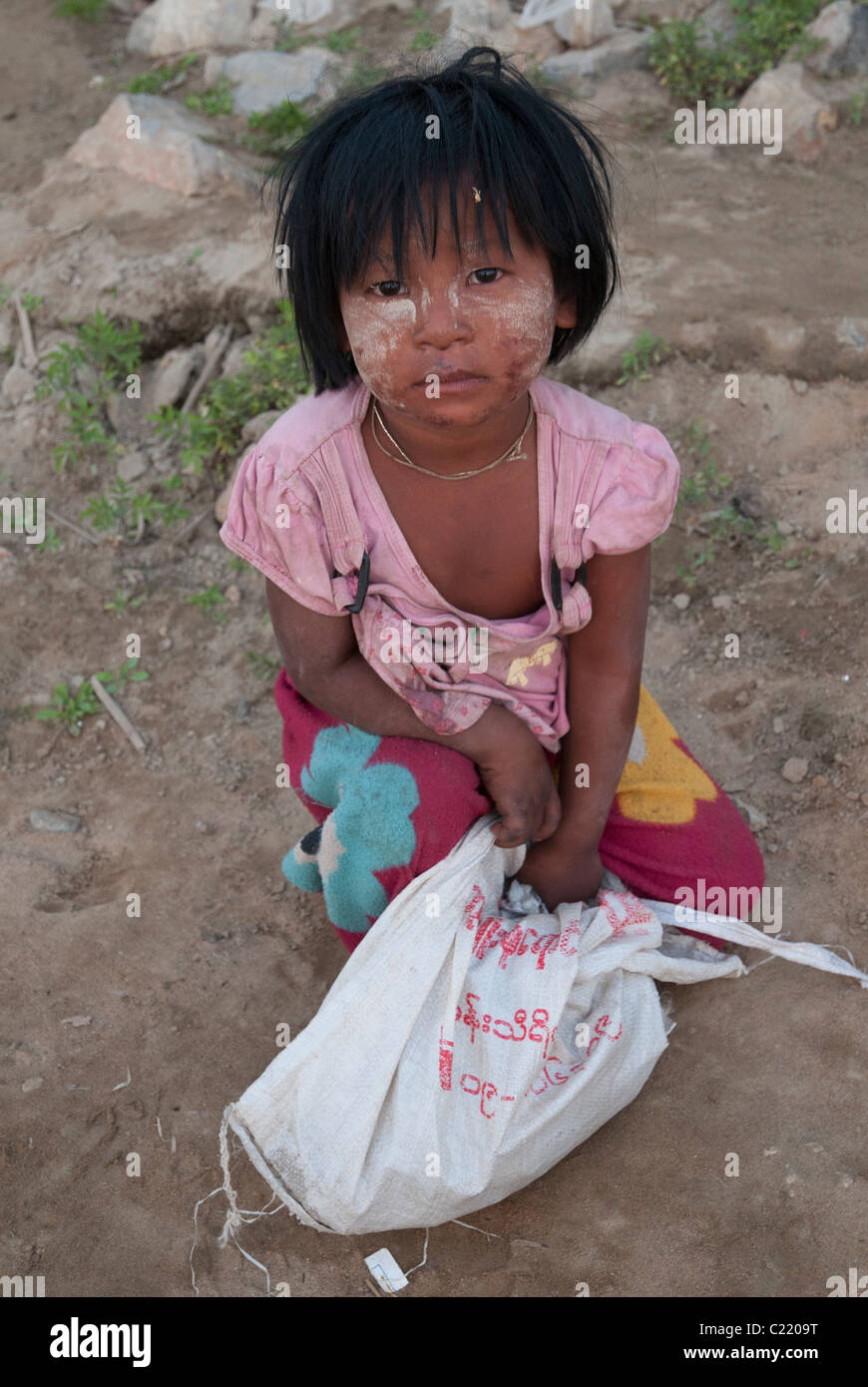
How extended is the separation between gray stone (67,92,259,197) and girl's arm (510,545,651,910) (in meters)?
2.60

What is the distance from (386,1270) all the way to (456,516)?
1124 millimetres

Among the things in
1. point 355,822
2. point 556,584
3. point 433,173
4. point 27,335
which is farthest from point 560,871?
point 27,335

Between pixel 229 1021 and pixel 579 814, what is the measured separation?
0.74 metres

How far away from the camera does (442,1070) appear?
1729 millimetres

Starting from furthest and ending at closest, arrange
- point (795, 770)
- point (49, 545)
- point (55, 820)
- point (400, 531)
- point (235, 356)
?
point (235, 356) → point (49, 545) → point (55, 820) → point (795, 770) → point (400, 531)

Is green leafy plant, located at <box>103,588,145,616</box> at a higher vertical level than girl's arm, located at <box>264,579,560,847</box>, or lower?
lower

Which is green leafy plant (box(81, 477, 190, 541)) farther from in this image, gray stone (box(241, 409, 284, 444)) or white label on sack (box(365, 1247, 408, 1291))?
white label on sack (box(365, 1247, 408, 1291))

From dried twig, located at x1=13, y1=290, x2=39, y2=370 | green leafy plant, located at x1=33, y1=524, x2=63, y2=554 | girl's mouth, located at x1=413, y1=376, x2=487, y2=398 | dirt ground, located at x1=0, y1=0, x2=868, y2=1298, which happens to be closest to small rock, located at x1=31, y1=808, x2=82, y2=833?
dirt ground, located at x1=0, y1=0, x2=868, y2=1298

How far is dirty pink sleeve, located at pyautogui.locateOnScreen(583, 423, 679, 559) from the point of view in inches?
69.4

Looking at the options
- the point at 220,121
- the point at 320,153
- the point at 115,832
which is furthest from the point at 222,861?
the point at 220,121

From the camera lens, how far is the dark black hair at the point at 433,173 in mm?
1471

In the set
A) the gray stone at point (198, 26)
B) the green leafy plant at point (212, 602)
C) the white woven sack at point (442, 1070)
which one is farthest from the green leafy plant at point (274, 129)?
the white woven sack at point (442, 1070)

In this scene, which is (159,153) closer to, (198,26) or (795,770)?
(198,26)

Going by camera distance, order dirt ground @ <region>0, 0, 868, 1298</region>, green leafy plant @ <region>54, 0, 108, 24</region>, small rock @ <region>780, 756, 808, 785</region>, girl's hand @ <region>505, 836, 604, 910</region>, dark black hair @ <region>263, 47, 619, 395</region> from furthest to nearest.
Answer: green leafy plant @ <region>54, 0, 108, 24</region> → small rock @ <region>780, 756, 808, 785</region> → girl's hand @ <region>505, 836, 604, 910</region> → dirt ground @ <region>0, 0, 868, 1298</region> → dark black hair @ <region>263, 47, 619, 395</region>
